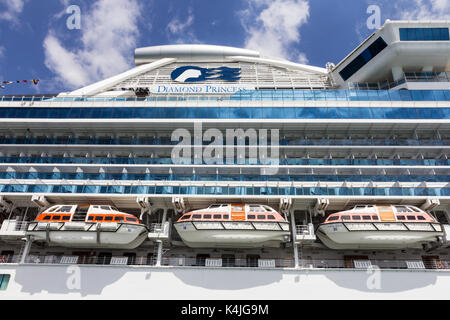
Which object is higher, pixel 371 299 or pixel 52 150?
pixel 52 150

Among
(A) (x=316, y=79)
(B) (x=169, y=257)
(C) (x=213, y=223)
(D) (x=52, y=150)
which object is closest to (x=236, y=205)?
(C) (x=213, y=223)

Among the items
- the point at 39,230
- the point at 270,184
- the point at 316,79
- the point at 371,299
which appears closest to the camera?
the point at 371,299

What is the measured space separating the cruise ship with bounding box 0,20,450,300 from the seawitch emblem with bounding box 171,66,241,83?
510 centimetres

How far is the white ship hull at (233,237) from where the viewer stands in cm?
2258

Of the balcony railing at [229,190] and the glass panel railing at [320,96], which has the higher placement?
the glass panel railing at [320,96]

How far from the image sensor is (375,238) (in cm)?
2205

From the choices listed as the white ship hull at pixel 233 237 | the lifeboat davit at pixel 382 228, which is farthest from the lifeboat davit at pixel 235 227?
the lifeboat davit at pixel 382 228

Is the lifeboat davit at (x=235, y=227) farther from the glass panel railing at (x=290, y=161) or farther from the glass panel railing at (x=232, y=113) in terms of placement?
the glass panel railing at (x=232, y=113)

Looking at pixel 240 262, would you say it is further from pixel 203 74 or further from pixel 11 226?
pixel 203 74

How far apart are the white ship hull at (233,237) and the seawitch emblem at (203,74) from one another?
23.6m

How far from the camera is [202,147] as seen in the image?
95.4 feet

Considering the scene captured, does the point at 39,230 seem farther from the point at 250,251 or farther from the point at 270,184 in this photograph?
the point at 270,184
